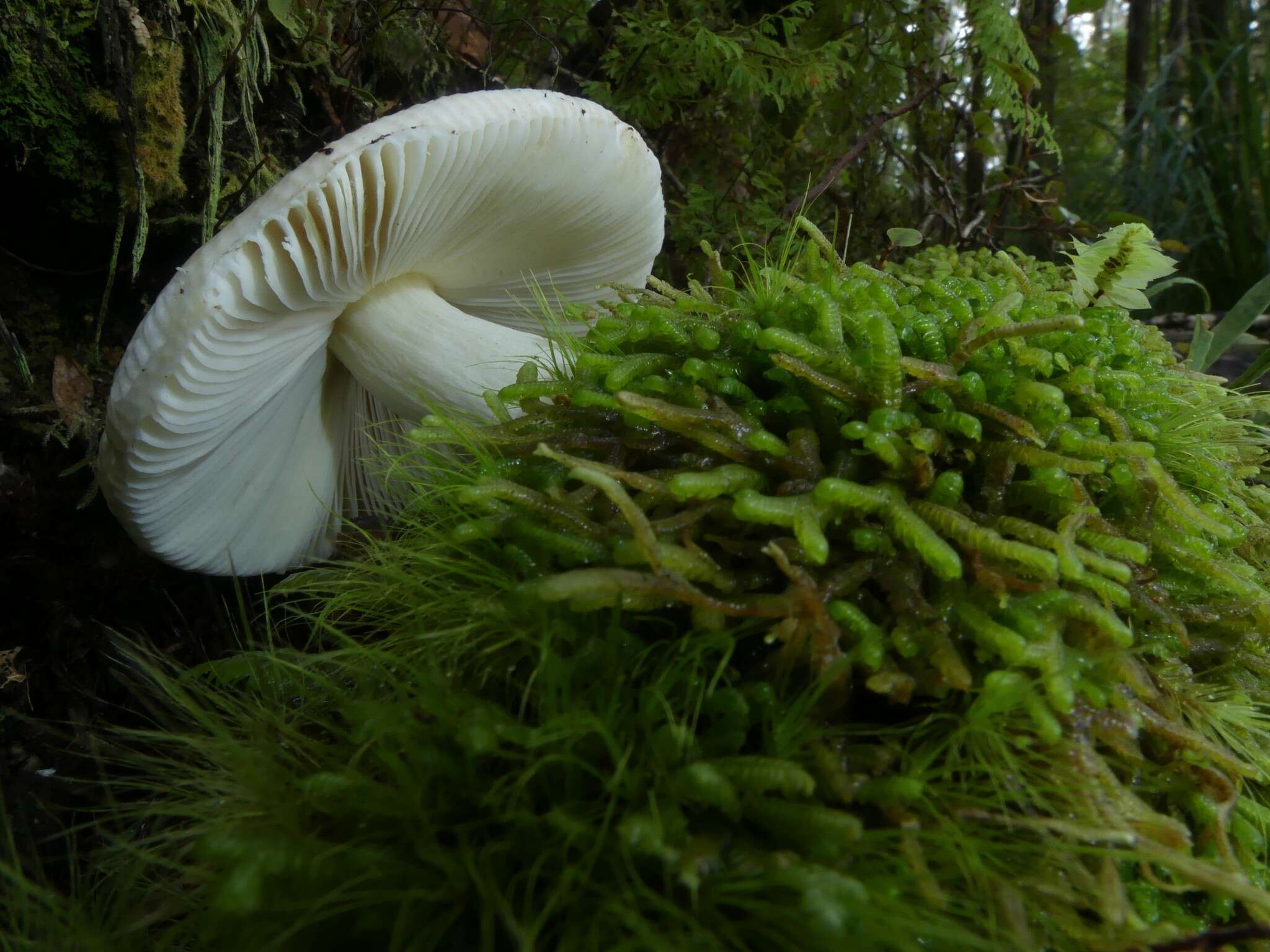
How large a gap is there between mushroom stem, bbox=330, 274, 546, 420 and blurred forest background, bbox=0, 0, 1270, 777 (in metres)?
0.34

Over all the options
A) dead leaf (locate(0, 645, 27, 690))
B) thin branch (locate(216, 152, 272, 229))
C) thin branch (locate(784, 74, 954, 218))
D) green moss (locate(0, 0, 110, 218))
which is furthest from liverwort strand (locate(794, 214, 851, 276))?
dead leaf (locate(0, 645, 27, 690))


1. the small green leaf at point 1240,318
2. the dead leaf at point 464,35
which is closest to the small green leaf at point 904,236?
the small green leaf at point 1240,318

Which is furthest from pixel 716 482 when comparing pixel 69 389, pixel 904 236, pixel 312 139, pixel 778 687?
pixel 312 139

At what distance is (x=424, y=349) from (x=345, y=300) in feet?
0.47

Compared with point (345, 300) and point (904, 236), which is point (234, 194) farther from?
point (904, 236)

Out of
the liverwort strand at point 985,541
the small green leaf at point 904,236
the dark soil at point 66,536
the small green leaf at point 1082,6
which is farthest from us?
the small green leaf at point 1082,6

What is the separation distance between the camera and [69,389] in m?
1.27

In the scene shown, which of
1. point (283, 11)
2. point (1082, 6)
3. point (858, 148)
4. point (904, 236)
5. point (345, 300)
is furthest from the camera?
point (1082, 6)

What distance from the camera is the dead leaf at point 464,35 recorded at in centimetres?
187

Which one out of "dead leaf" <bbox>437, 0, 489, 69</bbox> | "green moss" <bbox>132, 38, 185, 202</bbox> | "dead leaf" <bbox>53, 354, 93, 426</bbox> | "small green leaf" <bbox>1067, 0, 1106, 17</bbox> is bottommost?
"dead leaf" <bbox>53, 354, 93, 426</bbox>

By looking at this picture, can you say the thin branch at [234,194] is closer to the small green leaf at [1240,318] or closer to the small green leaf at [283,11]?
the small green leaf at [283,11]

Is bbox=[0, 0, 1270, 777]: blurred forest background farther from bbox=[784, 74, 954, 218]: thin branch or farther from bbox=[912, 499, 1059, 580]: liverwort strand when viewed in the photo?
bbox=[912, 499, 1059, 580]: liverwort strand

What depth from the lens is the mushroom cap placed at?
2.93 ft

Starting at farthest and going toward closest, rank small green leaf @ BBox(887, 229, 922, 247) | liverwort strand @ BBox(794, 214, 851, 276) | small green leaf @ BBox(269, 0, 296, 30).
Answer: small green leaf @ BBox(887, 229, 922, 247), small green leaf @ BBox(269, 0, 296, 30), liverwort strand @ BBox(794, 214, 851, 276)
